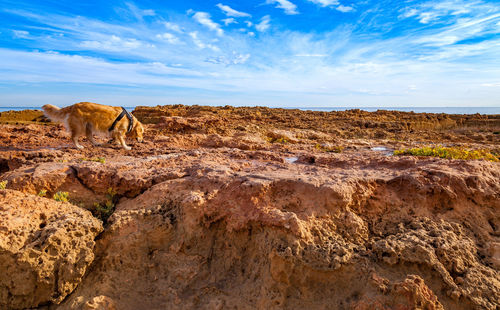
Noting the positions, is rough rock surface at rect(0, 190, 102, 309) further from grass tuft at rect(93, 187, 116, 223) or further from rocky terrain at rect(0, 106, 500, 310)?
grass tuft at rect(93, 187, 116, 223)

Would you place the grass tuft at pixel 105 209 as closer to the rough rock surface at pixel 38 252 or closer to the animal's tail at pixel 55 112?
the rough rock surface at pixel 38 252

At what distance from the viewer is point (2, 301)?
2.84 m

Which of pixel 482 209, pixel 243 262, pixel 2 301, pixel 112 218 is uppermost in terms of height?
pixel 482 209

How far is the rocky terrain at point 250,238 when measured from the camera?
110 inches

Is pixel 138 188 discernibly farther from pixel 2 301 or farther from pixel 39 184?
pixel 2 301

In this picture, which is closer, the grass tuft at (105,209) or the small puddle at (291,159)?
the grass tuft at (105,209)

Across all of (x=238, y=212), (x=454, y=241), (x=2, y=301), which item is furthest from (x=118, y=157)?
(x=454, y=241)

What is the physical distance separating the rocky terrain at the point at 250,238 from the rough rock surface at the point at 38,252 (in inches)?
0.4

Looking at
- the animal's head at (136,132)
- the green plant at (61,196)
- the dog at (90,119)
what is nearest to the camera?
the green plant at (61,196)

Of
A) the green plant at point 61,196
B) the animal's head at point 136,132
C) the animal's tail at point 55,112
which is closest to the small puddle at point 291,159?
the green plant at point 61,196

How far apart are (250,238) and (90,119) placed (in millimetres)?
5854

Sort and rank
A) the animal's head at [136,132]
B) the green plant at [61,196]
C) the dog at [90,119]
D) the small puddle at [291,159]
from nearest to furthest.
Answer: the green plant at [61,196] < the small puddle at [291,159] < the dog at [90,119] < the animal's head at [136,132]

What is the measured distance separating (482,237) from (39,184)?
5.69 meters

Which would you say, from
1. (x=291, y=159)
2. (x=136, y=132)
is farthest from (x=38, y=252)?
(x=136, y=132)
